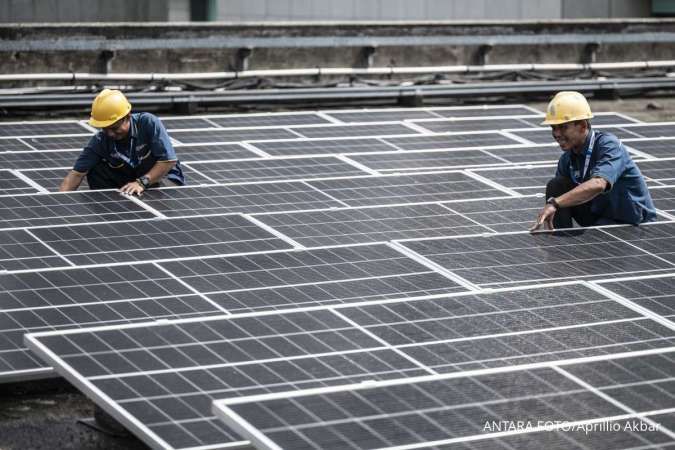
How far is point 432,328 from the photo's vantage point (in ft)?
31.3

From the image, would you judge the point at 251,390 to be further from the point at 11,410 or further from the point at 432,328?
the point at 11,410

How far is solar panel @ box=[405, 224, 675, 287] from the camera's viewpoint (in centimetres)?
1120

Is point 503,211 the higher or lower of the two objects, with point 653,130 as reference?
lower

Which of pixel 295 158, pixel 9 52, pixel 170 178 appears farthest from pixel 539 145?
pixel 9 52

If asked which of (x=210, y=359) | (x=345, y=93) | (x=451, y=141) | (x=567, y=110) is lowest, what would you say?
(x=210, y=359)

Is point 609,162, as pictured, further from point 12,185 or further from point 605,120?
point 605,120

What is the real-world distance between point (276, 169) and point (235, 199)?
229cm

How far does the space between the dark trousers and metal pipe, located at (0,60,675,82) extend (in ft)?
44.0

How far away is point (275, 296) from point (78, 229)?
2.92m

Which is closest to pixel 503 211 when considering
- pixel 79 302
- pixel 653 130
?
pixel 79 302

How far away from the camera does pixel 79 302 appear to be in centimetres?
1078

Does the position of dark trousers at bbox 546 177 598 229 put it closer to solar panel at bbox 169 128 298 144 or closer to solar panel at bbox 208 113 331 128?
solar panel at bbox 169 128 298 144

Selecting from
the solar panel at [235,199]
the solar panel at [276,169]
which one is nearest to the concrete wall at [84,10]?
the solar panel at [276,169]

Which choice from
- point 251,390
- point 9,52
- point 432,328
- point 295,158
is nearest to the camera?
point 251,390
